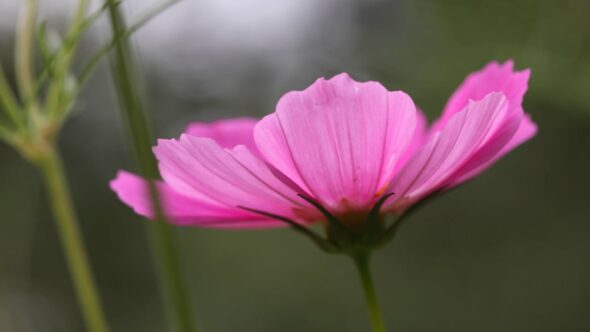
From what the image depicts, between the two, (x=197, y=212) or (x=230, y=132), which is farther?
(x=230, y=132)

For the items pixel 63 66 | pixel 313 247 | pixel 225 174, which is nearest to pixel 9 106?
pixel 63 66

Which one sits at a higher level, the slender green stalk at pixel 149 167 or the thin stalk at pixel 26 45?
the thin stalk at pixel 26 45

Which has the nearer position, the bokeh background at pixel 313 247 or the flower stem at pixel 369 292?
the flower stem at pixel 369 292

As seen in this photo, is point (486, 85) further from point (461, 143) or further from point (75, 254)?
point (75, 254)

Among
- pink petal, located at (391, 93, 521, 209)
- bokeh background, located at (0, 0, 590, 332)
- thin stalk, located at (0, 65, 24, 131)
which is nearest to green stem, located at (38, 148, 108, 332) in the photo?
thin stalk, located at (0, 65, 24, 131)

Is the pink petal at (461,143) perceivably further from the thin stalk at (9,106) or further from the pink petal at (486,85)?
the thin stalk at (9,106)

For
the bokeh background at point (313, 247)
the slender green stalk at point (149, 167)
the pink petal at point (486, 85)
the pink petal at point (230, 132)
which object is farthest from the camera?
the bokeh background at point (313, 247)

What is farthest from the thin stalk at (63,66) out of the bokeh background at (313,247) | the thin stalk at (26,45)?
the bokeh background at (313,247)

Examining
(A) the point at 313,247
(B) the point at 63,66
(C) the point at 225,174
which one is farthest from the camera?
(A) the point at 313,247
